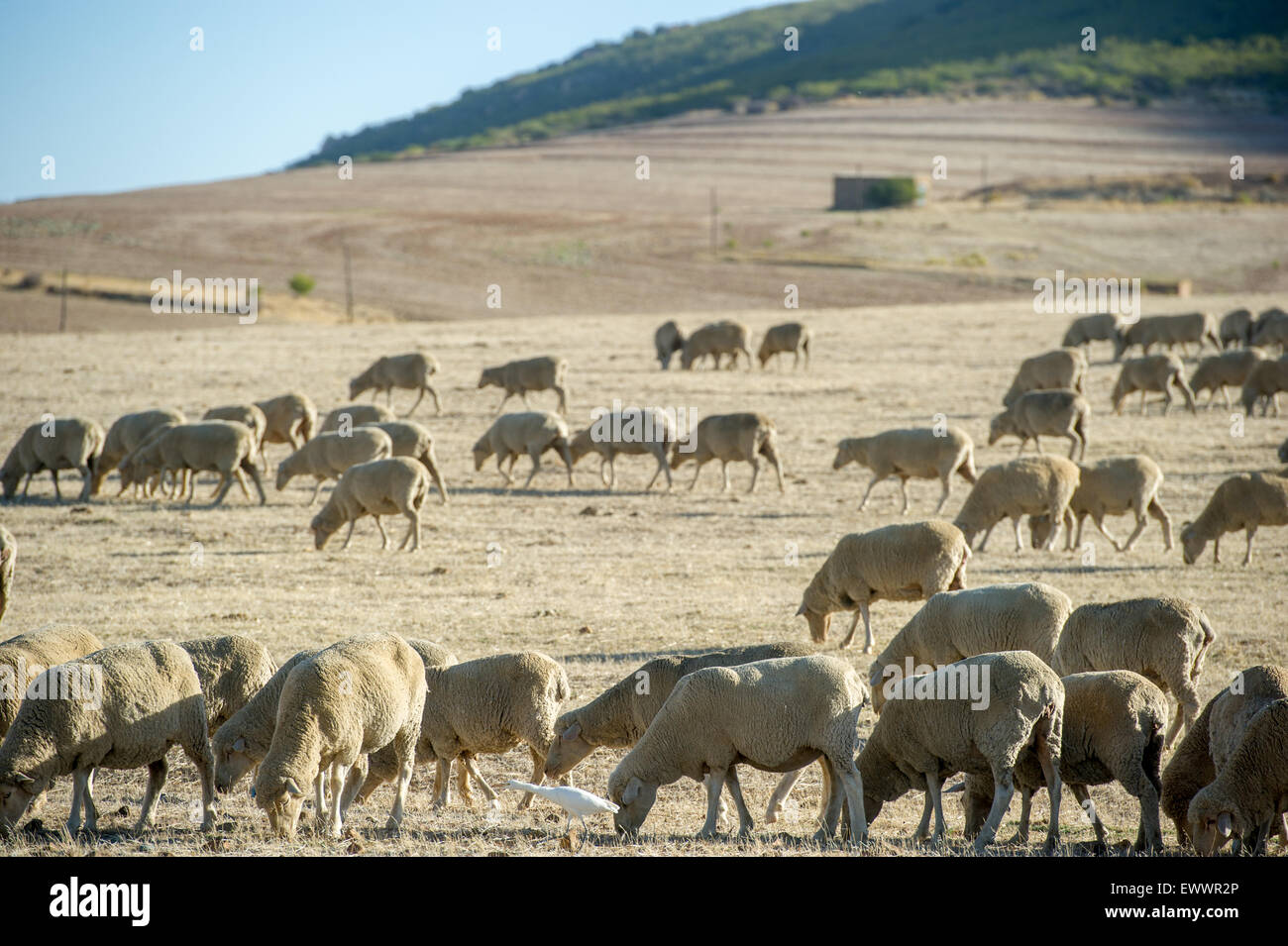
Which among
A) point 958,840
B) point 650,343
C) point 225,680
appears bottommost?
point 958,840

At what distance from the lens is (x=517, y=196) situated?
90.8 m

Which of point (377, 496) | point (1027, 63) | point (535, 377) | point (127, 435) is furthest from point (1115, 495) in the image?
point (1027, 63)

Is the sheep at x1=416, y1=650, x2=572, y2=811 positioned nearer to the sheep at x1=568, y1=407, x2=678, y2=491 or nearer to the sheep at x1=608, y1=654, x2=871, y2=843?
the sheep at x1=608, y1=654, x2=871, y2=843

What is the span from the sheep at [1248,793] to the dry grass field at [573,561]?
66 centimetres

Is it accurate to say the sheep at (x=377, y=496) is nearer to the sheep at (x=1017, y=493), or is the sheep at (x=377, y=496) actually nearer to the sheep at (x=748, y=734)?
the sheep at (x=1017, y=493)

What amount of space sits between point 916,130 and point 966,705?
418ft

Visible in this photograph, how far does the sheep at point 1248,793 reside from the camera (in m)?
7.57

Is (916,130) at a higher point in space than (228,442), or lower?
higher

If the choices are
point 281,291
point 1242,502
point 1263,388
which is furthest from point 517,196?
point 1242,502

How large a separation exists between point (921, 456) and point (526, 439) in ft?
22.1

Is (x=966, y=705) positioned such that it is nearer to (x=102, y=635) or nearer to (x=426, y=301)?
(x=102, y=635)

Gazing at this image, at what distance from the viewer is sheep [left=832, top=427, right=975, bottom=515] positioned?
19297 mm

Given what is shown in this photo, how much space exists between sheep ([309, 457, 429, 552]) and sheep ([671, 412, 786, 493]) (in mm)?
5674

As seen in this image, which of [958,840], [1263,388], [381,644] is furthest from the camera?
[1263,388]
